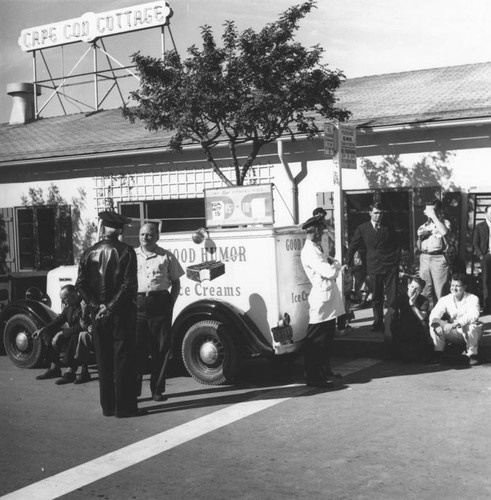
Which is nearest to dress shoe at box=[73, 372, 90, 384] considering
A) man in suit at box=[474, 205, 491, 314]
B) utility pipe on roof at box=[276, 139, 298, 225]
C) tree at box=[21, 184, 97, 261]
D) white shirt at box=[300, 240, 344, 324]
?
white shirt at box=[300, 240, 344, 324]

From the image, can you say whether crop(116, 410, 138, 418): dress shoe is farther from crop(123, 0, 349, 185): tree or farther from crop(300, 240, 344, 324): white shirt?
crop(123, 0, 349, 185): tree

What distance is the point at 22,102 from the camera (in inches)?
932

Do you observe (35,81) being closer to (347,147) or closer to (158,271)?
(347,147)

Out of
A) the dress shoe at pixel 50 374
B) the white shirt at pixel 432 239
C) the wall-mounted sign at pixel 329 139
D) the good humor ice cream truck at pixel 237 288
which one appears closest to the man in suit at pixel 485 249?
the white shirt at pixel 432 239

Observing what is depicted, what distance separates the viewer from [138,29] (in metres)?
21.9

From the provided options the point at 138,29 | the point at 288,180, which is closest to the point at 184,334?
the point at 288,180

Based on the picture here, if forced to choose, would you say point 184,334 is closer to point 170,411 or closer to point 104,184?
point 170,411

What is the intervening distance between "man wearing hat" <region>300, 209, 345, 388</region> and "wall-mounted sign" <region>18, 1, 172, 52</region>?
14.9 m

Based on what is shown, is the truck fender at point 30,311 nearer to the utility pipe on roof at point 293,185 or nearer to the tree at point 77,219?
the utility pipe on roof at point 293,185

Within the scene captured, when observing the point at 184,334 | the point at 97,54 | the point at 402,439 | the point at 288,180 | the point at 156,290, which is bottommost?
the point at 402,439

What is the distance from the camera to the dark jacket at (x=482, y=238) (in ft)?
37.1

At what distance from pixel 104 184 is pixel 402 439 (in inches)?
492

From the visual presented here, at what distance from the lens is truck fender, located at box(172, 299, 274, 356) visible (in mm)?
7734

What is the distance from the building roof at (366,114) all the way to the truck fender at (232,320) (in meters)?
6.19
